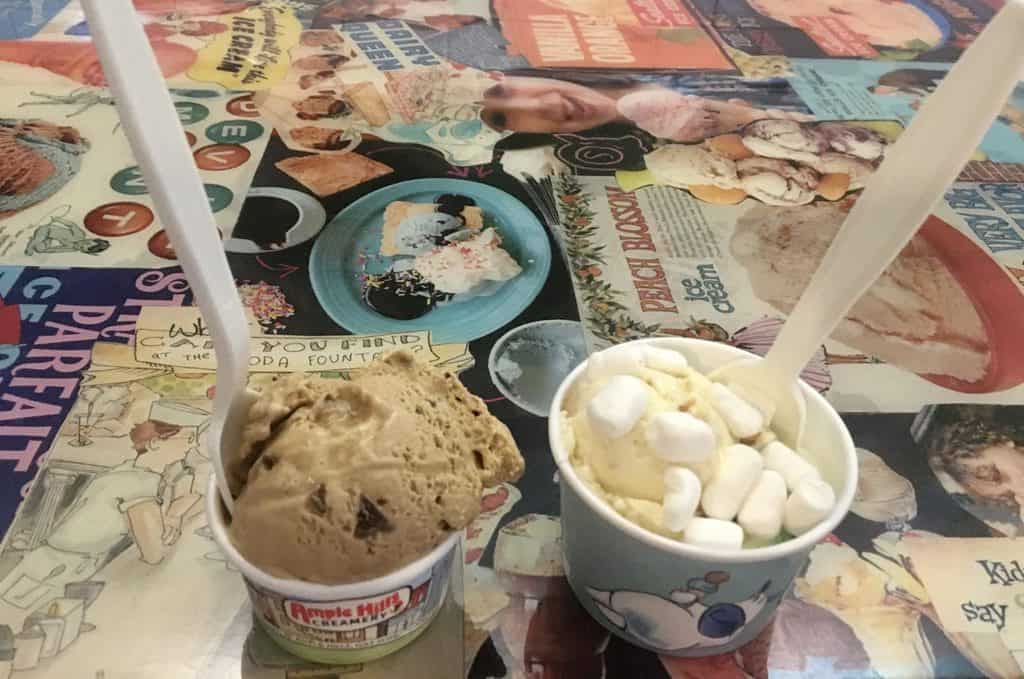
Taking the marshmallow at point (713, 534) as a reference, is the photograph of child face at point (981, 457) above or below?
below

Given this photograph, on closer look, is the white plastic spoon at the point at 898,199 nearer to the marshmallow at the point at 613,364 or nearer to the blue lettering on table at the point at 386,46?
the marshmallow at the point at 613,364

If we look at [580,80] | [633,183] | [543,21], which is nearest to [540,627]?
[633,183]

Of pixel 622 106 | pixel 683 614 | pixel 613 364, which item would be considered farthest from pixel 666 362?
pixel 622 106

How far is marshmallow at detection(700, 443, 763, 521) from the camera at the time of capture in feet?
1.46

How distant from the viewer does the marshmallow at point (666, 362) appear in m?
0.50

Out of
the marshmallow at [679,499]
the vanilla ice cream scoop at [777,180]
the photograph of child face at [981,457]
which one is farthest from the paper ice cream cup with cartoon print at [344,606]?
the vanilla ice cream scoop at [777,180]

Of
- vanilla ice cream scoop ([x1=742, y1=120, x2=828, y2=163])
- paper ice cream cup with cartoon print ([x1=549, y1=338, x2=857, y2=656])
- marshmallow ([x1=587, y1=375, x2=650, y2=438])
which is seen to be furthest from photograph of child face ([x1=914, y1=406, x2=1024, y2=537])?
vanilla ice cream scoop ([x1=742, y1=120, x2=828, y2=163])

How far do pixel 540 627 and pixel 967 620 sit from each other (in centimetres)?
26

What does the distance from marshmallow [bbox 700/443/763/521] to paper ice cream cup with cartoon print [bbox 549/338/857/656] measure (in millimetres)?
25

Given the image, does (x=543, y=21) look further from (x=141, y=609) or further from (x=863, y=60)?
(x=141, y=609)

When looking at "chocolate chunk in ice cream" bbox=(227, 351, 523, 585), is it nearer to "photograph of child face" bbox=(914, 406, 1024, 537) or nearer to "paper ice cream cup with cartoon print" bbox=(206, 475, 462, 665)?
"paper ice cream cup with cartoon print" bbox=(206, 475, 462, 665)

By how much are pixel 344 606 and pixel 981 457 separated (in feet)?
1.54

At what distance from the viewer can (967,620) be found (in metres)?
0.52

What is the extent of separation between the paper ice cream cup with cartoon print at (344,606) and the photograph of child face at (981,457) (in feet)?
1.22
